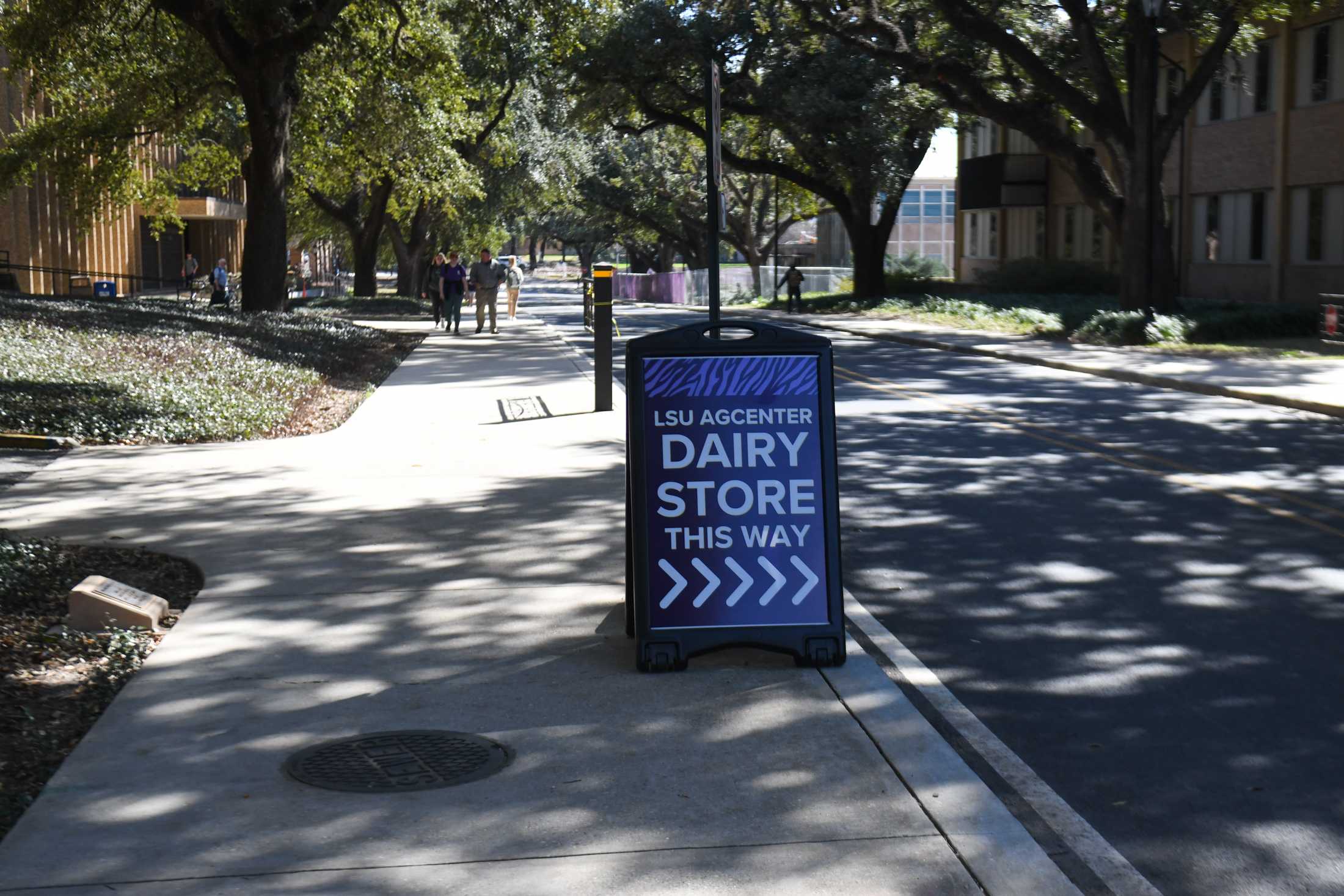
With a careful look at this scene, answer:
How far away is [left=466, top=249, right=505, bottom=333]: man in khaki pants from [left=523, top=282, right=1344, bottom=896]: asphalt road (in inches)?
670

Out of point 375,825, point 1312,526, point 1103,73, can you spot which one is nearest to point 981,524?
point 1312,526

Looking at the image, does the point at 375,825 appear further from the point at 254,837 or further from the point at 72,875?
the point at 72,875

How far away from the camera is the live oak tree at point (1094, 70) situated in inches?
1113

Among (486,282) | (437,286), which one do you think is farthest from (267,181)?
(437,286)

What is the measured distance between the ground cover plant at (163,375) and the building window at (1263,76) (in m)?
22.8

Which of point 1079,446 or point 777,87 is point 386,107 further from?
point 1079,446

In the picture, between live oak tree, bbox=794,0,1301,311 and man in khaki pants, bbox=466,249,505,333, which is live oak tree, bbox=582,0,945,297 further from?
man in khaki pants, bbox=466,249,505,333

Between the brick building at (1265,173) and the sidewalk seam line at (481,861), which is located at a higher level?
the brick building at (1265,173)

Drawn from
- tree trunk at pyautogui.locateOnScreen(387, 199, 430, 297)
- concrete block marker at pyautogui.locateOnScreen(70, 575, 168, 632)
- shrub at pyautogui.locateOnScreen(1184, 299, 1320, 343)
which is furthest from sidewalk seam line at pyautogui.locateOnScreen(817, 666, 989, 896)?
tree trunk at pyautogui.locateOnScreen(387, 199, 430, 297)

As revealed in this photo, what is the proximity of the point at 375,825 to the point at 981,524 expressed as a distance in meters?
6.01

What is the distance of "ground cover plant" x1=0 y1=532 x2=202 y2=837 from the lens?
5227 mm

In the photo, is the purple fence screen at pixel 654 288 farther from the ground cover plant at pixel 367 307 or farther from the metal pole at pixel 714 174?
the metal pole at pixel 714 174

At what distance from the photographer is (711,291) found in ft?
31.6

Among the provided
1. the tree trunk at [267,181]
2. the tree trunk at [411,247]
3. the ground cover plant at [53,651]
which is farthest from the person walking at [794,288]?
the ground cover plant at [53,651]
